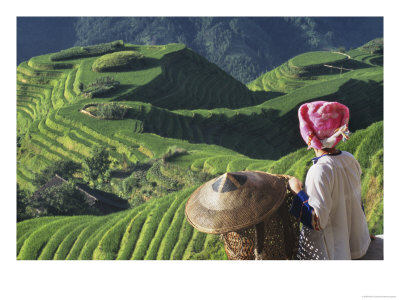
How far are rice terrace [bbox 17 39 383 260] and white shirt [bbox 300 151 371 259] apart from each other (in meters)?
1.92

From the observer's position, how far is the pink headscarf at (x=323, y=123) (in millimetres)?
2621

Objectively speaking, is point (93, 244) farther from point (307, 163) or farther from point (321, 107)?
point (321, 107)

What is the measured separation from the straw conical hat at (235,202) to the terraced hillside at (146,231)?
1.93 m

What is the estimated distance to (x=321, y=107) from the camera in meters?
2.62

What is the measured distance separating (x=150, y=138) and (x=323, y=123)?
208 inches

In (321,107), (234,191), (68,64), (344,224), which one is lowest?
(344,224)

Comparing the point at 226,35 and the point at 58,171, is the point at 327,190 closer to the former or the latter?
the point at 58,171

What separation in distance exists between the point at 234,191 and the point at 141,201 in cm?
335

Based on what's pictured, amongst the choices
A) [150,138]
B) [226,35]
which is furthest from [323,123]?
[226,35]

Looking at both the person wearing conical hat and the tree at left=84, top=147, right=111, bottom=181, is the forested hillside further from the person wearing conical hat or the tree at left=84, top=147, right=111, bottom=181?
the person wearing conical hat

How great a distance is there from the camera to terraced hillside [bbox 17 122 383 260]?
4.76 meters

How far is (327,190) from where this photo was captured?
A: 2521 mm

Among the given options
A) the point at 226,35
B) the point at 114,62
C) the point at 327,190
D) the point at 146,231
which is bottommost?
the point at 146,231

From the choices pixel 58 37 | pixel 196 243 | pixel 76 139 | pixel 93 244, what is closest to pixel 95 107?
pixel 76 139
